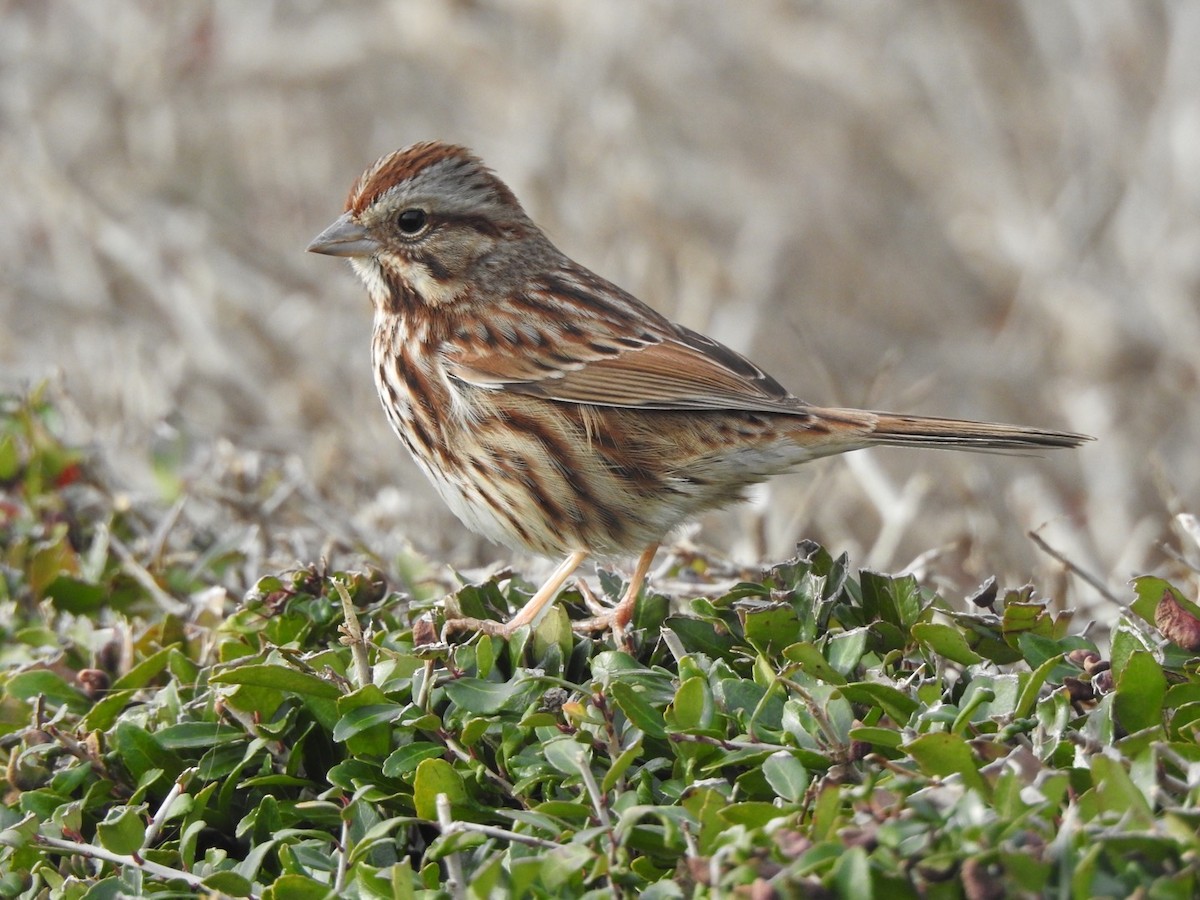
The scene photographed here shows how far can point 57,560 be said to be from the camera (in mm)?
3850

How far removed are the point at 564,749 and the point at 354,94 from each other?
9.66m

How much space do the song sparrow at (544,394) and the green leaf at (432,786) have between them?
1.19 meters

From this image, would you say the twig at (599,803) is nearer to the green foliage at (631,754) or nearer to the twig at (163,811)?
the green foliage at (631,754)

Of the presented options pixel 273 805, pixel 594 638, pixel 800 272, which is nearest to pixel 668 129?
pixel 800 272

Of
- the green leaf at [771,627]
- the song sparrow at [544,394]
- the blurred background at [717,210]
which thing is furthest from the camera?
the blurred background at [717,210]

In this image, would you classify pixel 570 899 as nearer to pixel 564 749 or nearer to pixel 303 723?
pixel 564 749

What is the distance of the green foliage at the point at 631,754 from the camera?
2.02 meters

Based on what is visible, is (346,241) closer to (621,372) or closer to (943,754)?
(621,372)

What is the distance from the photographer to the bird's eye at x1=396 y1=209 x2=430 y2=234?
4.42 m

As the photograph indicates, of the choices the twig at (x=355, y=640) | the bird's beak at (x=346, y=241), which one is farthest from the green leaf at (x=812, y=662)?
the bird's beak at (x=346, y=241)

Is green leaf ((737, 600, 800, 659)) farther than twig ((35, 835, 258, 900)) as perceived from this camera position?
Yes

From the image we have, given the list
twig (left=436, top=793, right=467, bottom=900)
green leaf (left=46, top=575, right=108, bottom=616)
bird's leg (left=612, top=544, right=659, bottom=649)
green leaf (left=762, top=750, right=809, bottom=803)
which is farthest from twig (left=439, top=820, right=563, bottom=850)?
green leaf (left=46, top=575, right=108, bottom=616)

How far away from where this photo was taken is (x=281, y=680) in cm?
272

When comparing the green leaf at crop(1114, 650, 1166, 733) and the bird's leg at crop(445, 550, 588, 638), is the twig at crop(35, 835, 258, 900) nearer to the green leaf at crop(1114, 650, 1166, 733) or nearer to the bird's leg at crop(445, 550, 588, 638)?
the bird's leg at crop(445, 550, 588, 638)
